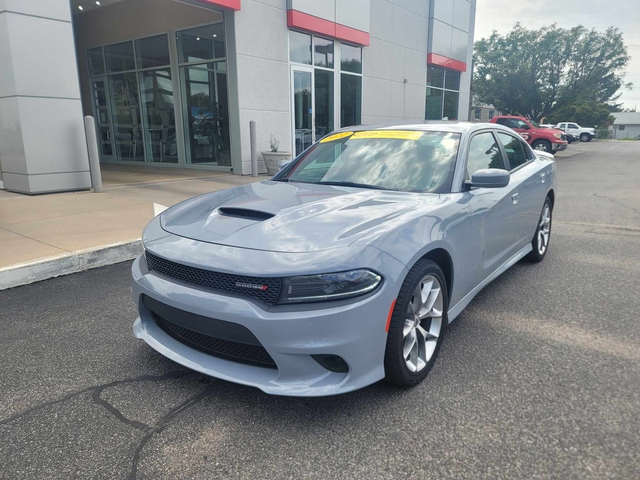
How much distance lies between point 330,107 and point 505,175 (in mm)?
12746

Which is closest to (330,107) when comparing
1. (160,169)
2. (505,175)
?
(160,169)

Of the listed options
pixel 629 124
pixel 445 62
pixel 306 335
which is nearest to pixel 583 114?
pixel 445 62

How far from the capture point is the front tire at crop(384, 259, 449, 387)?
8.16 ft

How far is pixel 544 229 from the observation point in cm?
533

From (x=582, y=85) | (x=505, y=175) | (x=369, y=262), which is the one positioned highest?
(x=582, y=85)

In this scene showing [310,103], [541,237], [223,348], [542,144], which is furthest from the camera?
[542,144]

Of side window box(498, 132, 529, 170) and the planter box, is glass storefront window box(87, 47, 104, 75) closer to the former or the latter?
the planter box

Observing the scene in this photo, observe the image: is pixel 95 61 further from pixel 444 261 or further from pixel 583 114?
pixel 583 114

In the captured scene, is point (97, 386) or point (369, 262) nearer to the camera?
point (369, 262)

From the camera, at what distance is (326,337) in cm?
224

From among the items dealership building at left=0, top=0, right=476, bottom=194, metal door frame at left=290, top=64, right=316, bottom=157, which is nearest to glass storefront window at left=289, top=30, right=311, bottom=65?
dealership building at left=0, top=0, right=476, bottom=194

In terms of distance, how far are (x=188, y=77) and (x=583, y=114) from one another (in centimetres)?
5485

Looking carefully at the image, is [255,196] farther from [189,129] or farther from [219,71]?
[189,129]

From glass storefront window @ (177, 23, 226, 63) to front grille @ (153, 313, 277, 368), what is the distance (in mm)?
11290
